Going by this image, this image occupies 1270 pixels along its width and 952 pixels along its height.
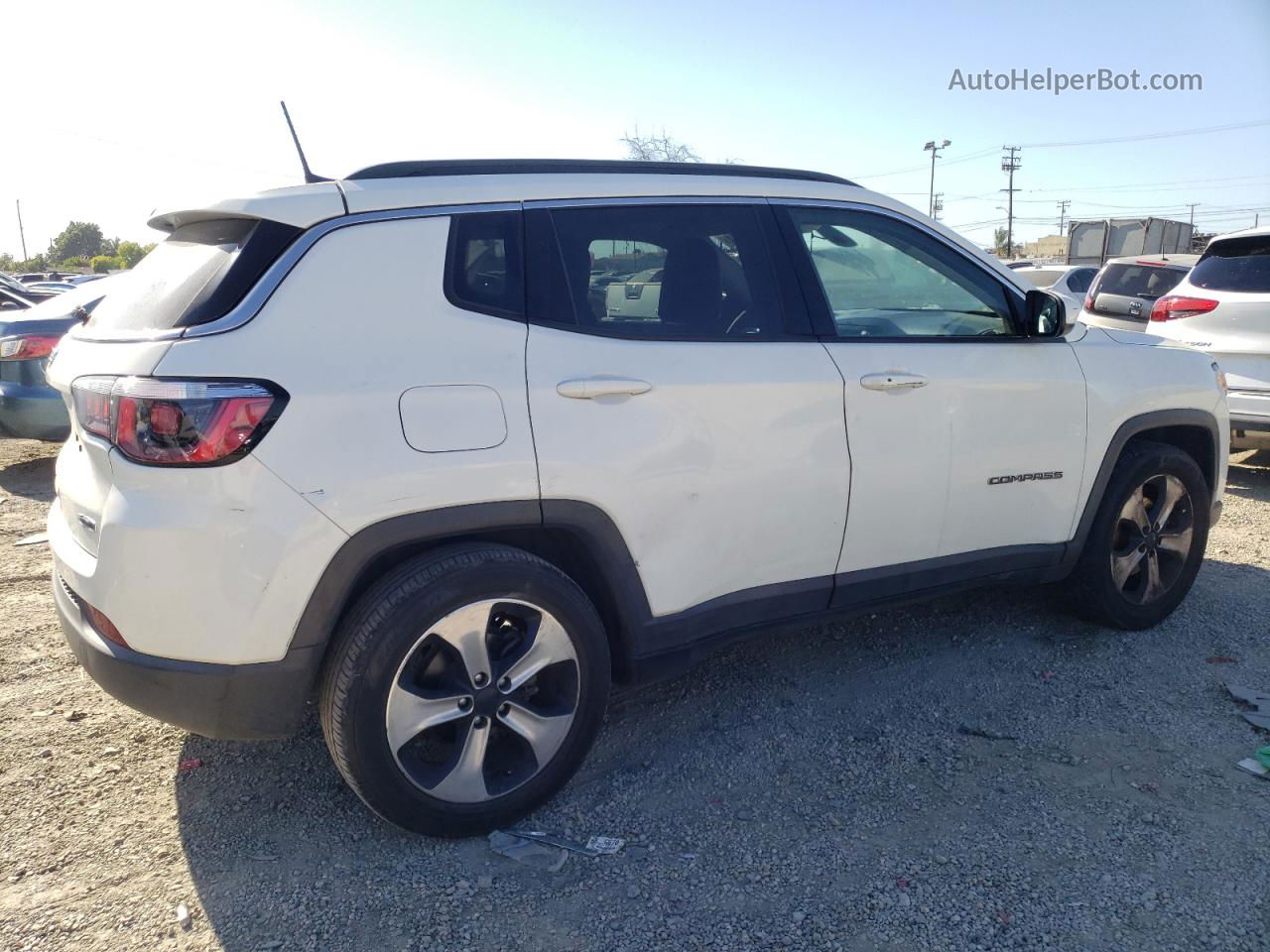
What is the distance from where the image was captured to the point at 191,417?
2338mm

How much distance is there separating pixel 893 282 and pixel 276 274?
221 centimetres

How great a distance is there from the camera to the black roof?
284cm

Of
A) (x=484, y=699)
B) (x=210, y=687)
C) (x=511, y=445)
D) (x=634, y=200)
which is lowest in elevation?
(x=484, y=699)

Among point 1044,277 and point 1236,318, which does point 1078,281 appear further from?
point 1236,318

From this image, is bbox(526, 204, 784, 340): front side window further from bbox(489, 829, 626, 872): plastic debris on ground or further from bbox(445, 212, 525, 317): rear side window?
bbox(489, 829, 626, 872): plastic debris on ground

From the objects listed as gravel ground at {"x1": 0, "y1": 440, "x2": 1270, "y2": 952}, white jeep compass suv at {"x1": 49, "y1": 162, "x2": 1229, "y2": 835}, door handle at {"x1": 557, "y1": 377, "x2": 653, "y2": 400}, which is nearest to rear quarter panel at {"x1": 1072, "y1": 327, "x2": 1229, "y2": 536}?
white jeep compass suv at {"x1": 49, "y1": 162, "x2": 1229, "y2": 835}

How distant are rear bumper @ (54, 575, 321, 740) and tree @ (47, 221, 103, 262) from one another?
7780cm

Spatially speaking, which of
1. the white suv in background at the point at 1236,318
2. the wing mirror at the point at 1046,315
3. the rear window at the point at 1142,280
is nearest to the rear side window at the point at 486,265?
the wing mirror at the point at 1046,315

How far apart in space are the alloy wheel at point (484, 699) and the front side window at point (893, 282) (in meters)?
1.50

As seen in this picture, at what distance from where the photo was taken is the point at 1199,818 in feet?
9.48

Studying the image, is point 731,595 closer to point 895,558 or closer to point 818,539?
point 818,539

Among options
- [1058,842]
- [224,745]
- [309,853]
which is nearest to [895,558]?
[1058,842]

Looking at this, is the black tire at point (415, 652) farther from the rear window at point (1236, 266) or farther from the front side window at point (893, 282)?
the rear window at point (1236, 266)

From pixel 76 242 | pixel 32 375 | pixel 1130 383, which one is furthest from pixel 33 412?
pixel 76 242
